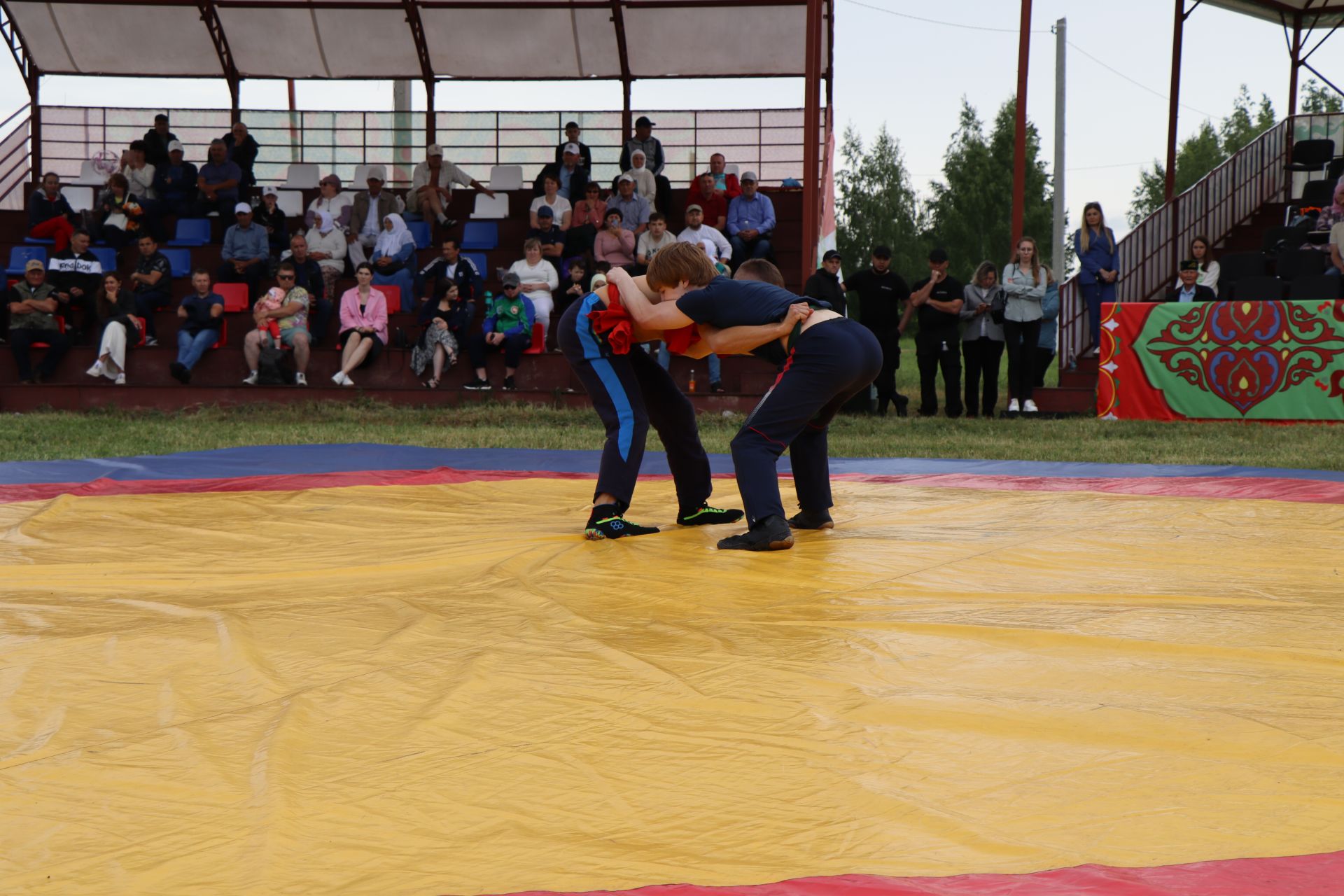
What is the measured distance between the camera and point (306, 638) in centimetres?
301

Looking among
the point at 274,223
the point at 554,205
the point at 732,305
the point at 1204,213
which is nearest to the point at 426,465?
the point at 732,305

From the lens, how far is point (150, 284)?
12555 millimetres

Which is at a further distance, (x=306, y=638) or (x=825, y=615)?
(x=825, y=615)

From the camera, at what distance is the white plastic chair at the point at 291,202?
15047 millimetres

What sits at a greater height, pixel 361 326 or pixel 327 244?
pixel 327 244

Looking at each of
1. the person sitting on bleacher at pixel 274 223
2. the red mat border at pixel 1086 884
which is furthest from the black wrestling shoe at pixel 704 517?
the person sitting on bleacher at pixel 274 223

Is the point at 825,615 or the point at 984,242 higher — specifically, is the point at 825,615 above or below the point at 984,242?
below

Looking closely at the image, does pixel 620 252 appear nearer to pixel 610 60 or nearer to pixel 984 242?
pixel 610 60

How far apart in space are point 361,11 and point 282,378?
227 inches

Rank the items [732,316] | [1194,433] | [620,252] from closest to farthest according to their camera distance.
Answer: [732,316] → [1194,433] → [620,252]

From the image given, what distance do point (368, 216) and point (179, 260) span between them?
2.18m

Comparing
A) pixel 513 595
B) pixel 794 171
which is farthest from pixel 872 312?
pixel 513 595

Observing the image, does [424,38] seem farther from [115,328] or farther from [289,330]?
[115,328]

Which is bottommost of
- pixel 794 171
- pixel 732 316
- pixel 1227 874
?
pixel 1227 874
